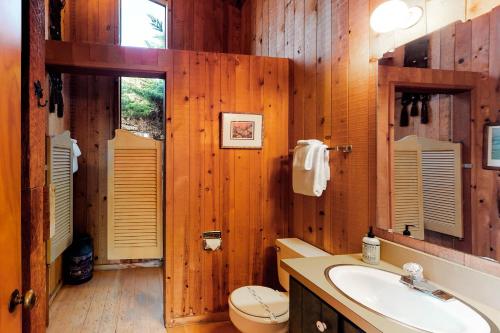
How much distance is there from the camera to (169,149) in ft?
8.11

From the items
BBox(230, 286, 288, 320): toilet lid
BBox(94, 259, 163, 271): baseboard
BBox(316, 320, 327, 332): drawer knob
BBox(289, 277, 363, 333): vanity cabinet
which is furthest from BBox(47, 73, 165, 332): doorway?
BBox(316, 320, 327, 332): drawer knob

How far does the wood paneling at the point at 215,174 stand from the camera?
248cm

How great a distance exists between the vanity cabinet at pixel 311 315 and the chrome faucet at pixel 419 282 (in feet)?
1.08

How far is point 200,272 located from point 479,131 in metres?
2.12

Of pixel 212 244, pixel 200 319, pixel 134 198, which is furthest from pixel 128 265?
pixel 212 244

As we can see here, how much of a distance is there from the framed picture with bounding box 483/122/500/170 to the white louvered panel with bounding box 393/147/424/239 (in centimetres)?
31

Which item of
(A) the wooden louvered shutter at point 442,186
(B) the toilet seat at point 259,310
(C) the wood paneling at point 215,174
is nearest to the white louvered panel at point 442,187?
(A) the wooden louvered shutter at point 442,186

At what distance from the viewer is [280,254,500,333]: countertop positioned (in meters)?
0.90

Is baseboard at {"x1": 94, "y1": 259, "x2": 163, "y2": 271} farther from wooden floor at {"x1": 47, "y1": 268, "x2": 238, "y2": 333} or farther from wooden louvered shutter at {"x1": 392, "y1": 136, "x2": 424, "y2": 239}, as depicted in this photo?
wooden louvered shutter at {"x1": 392, "y1": 136, "x2": 424, "y2": 239}

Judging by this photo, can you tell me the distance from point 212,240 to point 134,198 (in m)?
0.76

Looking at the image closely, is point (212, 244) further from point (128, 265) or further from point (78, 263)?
point (128, 265)

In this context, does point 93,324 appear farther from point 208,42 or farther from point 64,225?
point 208,42

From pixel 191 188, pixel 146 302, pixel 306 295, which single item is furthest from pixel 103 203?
pixel 306 295

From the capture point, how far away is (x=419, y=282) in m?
1.17
